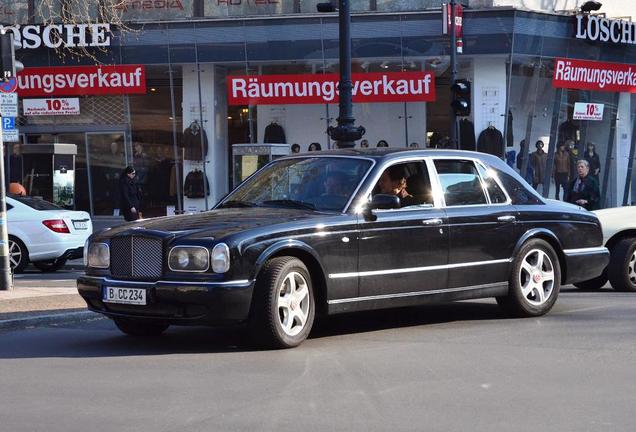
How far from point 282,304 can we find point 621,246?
6174 millimetres

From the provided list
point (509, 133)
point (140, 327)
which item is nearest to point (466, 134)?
point (509, 133)

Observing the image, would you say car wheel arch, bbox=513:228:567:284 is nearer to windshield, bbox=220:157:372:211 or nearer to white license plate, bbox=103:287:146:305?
windshield, bbox=220:157:372:211

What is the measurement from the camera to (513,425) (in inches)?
240

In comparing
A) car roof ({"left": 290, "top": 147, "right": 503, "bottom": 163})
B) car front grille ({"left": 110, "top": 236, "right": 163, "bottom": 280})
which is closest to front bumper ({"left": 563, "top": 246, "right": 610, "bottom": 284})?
car roof ({"left": 290, "top": 147, "right": 503, "bottom": 163})

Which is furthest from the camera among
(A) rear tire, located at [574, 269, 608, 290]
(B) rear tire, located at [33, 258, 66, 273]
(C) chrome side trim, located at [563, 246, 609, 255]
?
(B) rear tire, located at [33, 258, 66, 273]

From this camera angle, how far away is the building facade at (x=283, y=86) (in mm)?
27297

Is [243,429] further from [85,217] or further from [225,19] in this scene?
[225,19]

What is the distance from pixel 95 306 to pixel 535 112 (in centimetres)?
2110

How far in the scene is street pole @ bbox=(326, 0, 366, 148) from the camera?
17688 mm

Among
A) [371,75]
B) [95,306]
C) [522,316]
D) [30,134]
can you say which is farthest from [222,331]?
[30,134]

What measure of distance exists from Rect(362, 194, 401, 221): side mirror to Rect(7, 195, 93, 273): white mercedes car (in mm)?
10559

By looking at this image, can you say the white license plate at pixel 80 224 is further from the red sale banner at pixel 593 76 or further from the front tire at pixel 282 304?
the red sale banner at pixel 593 76

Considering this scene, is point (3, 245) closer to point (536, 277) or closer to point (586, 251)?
point (536, 277)

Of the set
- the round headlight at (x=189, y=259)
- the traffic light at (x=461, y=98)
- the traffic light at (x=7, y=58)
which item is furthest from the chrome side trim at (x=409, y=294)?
the traffic light at (x=461, y=98)
